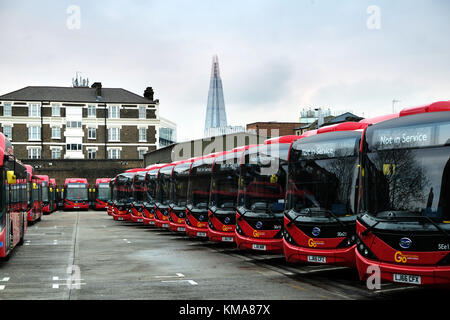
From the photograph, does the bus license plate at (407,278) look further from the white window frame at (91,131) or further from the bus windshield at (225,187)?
the white window frame at (91,131)

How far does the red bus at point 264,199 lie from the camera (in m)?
15.5

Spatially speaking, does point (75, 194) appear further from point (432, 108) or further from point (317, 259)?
point (432, 108)

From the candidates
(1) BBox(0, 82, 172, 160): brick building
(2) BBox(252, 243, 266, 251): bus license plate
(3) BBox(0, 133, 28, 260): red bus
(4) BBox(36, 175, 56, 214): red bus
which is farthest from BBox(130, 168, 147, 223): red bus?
(1) BBox(0, 82, 172, 160): brick building

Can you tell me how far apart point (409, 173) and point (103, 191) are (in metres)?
54.4

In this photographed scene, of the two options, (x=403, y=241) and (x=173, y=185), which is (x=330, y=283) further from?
(x=173, y=185)

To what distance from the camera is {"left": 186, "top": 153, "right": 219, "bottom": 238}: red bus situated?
2125cm

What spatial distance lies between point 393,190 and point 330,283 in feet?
10.4

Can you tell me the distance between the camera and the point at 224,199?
19234mm

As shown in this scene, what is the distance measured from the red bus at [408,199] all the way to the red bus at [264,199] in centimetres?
494

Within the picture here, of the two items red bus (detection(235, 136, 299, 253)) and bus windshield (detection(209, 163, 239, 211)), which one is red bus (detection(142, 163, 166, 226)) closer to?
bus windshield (detection(209, 163, 239, 211))

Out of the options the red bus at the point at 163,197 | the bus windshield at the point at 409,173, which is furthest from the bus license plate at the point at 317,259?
the red bus at the point at 163,197

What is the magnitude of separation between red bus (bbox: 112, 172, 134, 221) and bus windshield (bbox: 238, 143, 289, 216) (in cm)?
2186

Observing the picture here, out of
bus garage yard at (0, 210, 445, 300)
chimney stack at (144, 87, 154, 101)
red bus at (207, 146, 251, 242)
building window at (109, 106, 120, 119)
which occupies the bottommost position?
bus garage yard at (0, 210, 445, 300)
